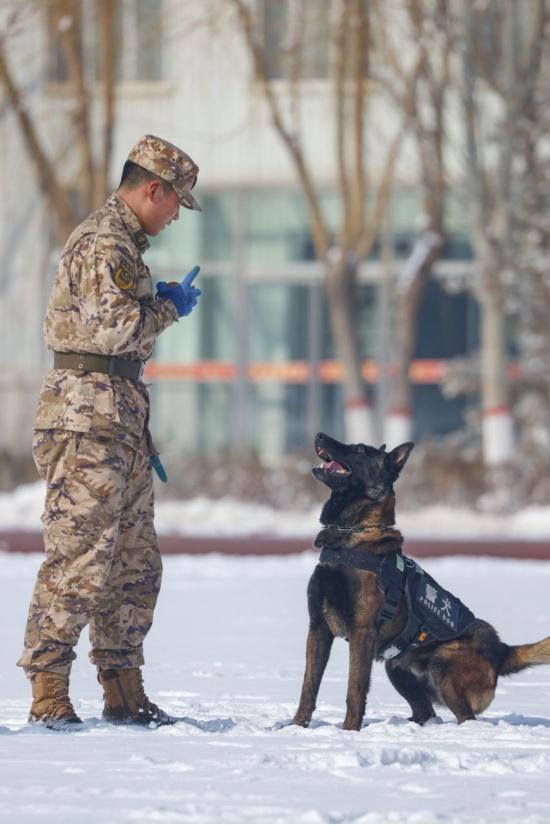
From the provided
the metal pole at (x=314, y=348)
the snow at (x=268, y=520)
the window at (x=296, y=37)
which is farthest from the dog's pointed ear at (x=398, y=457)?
A: the metal pole at (x=314, y=348)

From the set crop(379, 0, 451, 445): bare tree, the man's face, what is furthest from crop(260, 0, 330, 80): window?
the man's face

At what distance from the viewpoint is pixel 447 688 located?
6191 millimetres

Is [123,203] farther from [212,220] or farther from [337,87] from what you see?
[212,220]

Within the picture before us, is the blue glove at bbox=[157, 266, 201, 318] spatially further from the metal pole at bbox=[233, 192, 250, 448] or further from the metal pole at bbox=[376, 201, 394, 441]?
the metal pole at bbox=[233, 192, 250, 448]

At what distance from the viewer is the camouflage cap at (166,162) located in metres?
6.07

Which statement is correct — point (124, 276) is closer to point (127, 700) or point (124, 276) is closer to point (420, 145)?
point (127, 700)

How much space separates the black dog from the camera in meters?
6.03

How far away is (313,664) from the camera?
607 centimetres

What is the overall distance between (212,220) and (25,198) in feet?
7.81

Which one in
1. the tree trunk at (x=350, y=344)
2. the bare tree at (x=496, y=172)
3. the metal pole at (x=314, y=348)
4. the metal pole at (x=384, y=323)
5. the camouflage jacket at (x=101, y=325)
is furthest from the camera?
the metal pole at (x=314, y=348)

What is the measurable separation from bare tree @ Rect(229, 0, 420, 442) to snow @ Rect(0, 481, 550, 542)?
2.06 meters

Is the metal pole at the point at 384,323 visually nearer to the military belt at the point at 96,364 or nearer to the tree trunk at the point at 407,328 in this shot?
the tree trunk at the point at 407,328

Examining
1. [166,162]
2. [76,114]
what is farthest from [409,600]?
[76,114]

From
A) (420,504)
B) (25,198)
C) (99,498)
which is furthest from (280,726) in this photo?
(25,198)
